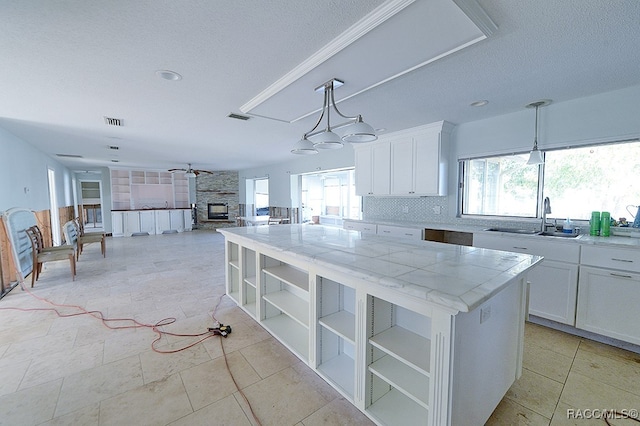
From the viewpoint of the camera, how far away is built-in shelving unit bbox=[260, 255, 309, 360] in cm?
214

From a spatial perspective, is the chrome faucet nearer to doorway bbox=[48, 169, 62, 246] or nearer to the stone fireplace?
the stone fireplace

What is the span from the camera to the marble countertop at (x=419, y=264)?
1124mm

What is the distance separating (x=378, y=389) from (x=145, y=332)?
2275mm

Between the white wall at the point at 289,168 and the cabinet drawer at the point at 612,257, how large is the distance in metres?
3.76

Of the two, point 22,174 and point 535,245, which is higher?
point 22,174

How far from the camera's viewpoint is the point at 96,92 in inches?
103

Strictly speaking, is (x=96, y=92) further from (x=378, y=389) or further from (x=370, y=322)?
(x=378, y=389)

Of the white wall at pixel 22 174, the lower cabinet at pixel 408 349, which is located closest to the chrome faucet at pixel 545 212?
the lower cabinet at pixel 408 349

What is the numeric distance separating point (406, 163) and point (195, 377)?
366cm

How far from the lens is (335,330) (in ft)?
5.57

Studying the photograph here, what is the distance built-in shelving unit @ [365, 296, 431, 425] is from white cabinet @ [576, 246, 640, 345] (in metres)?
1.99

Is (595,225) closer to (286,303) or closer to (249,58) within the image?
(286,303)

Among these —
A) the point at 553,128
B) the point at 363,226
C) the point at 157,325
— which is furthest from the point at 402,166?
the point at 157,325

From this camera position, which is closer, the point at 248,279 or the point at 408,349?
the point at 408,349
